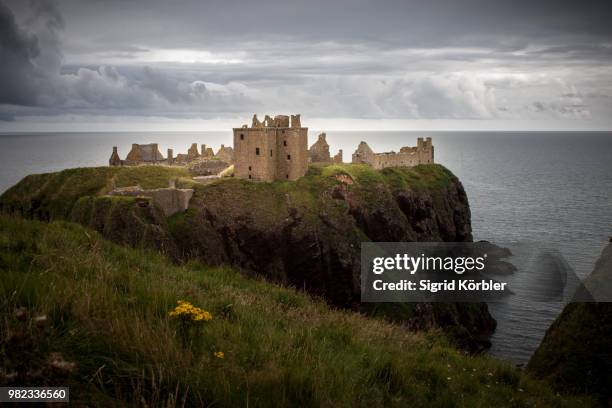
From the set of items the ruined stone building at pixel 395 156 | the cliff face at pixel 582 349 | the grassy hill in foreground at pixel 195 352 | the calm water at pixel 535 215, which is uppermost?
the ruined stone building at pixel 395 156

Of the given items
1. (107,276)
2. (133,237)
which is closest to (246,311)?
(107,276)

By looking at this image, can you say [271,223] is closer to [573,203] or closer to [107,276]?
[107,276]

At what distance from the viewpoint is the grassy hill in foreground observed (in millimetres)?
5777

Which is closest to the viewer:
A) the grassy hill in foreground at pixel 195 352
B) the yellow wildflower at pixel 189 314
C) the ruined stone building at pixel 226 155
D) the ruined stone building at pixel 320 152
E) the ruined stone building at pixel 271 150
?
the grassy hill in foreground at pixel 195 352

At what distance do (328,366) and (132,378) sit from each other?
9.26ft

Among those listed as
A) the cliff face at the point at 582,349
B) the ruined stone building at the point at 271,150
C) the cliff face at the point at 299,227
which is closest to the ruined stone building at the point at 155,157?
the ruined stone building at the point at 271,150

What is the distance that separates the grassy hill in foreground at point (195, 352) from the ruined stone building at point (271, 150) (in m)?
49.6

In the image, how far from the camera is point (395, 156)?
75938 mm

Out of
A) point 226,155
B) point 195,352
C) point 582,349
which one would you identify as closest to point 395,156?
point 226,155

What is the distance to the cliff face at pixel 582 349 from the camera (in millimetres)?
14930

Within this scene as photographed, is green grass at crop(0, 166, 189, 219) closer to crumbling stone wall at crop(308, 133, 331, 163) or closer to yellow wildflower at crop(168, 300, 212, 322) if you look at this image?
crumbling stone wall at crop(308, 133, 331, 163)

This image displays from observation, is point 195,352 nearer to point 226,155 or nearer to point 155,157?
point 155,157

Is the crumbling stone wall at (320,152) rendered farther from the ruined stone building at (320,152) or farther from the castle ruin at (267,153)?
the castle ruin at (267,153)

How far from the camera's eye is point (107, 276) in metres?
9.09
